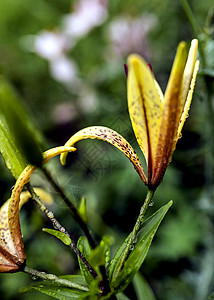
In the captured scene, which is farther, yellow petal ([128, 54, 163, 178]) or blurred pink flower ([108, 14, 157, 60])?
blurred pink flower ([108, 14, 157, 60])

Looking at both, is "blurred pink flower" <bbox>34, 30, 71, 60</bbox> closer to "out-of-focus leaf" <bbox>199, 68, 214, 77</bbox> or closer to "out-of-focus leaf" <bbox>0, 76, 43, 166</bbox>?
"out-of-focus leaf" <bbox>199, 68, 214, 77</bbox>

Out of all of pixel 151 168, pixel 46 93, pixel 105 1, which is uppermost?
pixel 105 1

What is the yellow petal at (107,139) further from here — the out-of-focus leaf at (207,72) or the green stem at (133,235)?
the out-of-focus leaf at (207,72)

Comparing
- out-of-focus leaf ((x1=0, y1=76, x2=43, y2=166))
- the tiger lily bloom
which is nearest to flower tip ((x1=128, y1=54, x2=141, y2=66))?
the tiger lily bloom

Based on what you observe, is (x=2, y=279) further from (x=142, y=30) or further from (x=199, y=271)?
(x=142, y=30)

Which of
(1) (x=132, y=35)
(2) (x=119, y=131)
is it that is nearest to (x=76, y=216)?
(2) (x=119, y=131)

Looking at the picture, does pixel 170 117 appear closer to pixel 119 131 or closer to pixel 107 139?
pixel 107 139

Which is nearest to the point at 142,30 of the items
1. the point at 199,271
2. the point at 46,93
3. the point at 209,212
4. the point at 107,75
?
the point at 107,75

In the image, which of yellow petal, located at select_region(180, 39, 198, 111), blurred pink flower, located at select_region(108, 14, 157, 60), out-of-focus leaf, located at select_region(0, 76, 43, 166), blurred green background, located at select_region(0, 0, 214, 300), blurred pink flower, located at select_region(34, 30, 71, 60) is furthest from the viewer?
blurred pink flower, located at select_region(34, 30, 71, 60)
